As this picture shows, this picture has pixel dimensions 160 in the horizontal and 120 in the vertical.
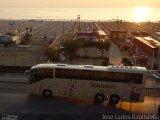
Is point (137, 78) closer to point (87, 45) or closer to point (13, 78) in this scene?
point (13, 78)

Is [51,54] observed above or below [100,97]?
above

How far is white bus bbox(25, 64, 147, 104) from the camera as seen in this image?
19.0m

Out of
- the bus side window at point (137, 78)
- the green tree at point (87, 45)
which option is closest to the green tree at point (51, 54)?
the green tree at point (87, 45)

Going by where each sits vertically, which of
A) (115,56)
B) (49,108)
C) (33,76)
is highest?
(33,76)

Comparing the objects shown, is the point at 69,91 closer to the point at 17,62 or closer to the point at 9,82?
the point at 9,82

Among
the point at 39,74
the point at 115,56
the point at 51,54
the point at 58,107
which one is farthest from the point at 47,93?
the point at 115,56

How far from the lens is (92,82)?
63.5 ft

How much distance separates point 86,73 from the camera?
19359mm

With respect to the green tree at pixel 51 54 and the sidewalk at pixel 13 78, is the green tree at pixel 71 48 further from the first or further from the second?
the sidewalk at pixel 13 78

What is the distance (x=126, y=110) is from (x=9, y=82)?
894 cm

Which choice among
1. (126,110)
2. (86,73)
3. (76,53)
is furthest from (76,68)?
(76,53)

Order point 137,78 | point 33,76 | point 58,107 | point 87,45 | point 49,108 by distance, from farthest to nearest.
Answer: point 87,45
point 33,76
point 137,78
point 58,107
point 49,108

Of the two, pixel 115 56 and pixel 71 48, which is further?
pixel 115 56

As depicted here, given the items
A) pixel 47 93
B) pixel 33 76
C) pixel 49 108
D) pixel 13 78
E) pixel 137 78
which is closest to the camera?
pixel 49 108
